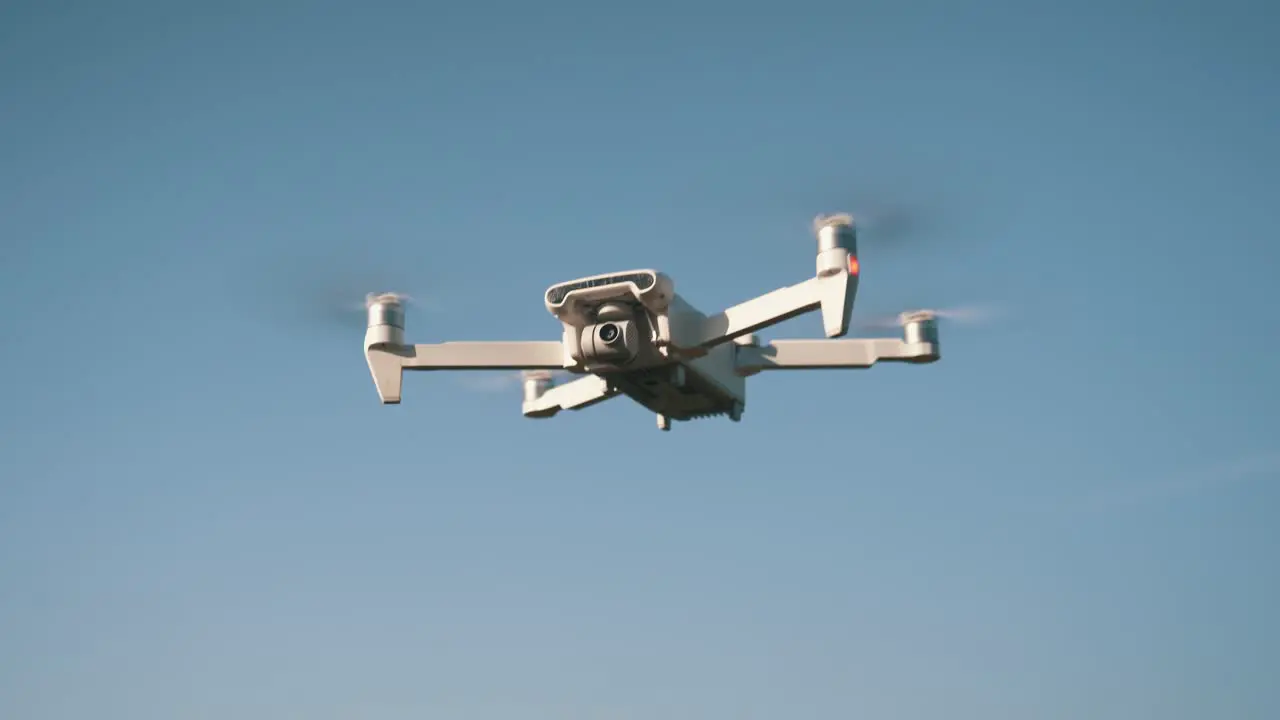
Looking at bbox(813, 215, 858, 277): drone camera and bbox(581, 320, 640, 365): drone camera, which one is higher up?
bbox(813, 215, 858, 277): drone camera

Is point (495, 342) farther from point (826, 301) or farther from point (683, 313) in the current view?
point (826, 301)

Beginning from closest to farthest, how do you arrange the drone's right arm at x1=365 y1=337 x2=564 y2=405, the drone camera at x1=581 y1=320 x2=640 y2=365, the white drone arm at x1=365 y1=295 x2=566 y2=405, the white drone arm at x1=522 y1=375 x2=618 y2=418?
1. the drone camera at x1=581 y1=320 x2=640 y2=365
2. the white drone arm at x1=365 y1=295 x2=566 y2=405
3. the drone's right arm at x1=365 y1=337 x2=564 y2=405
4. the white drone arm at x1=522 y1=375 x2=618 y2=418

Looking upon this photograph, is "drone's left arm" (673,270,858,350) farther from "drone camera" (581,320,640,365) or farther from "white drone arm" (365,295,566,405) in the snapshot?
"white drone arm" (365,295,566,405)

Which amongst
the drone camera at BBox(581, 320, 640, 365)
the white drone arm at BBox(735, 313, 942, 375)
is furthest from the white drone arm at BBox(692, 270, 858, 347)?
the white drone arm at BBox(735, 313, 942, 375)

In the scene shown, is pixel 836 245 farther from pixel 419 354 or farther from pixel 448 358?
pixel 419 354

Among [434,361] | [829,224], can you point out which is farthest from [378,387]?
[829,224]

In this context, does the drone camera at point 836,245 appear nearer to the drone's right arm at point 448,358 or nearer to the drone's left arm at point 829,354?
the drone's left arm at point 829,354
